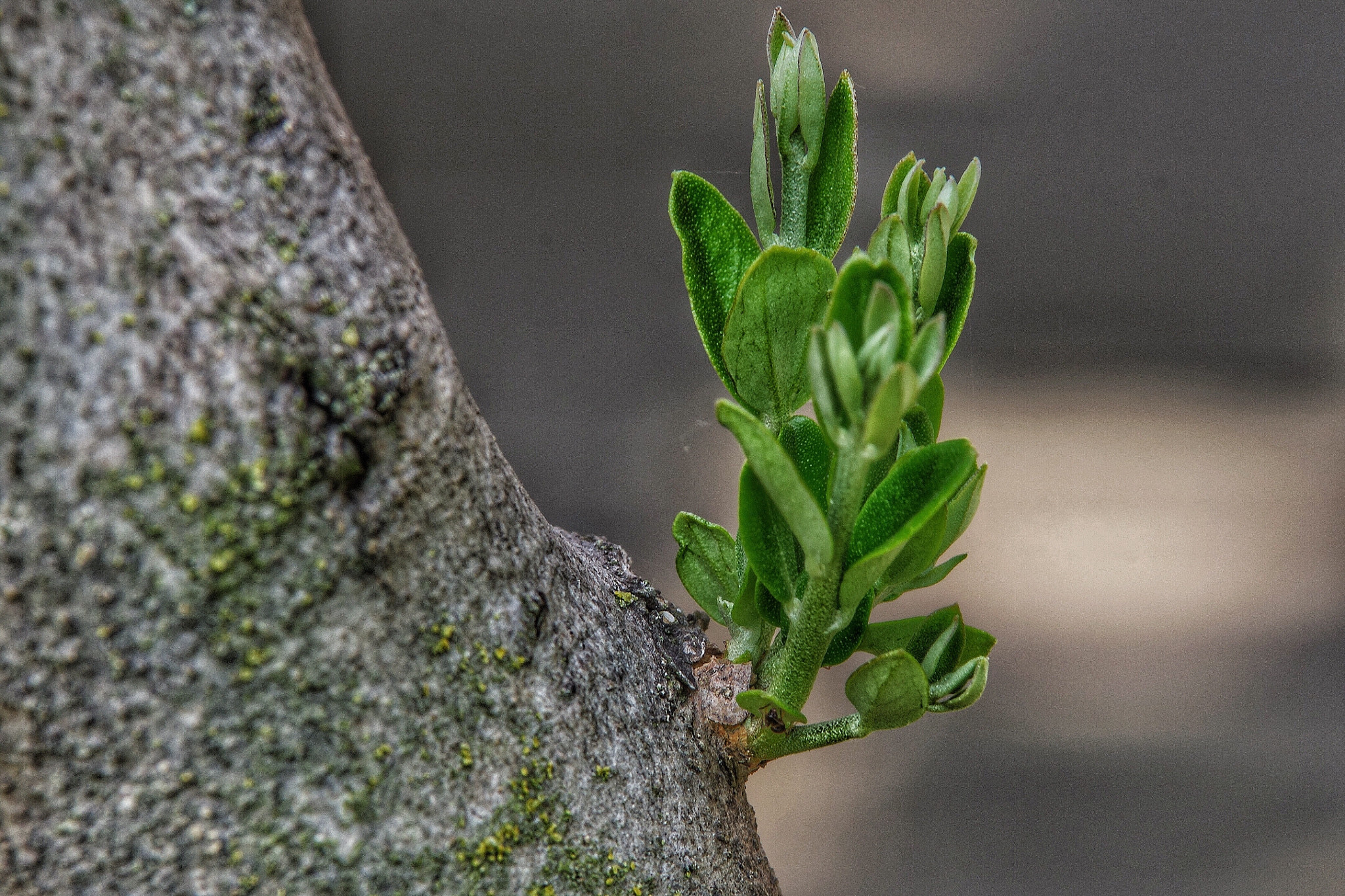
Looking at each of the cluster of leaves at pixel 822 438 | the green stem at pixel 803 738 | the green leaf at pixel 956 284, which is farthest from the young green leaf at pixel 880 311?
the green stem at pixel 803 738

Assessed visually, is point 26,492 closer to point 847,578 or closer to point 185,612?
point 185,612

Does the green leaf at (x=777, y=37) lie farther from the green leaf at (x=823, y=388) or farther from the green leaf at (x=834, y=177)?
the green leaf at (x=823, y=388)

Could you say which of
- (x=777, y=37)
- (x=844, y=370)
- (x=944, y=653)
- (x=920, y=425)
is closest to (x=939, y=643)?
(x=944, y=653)

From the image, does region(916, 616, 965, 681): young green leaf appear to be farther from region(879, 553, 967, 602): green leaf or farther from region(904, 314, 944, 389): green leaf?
region(904, 314, 944, 389): green leaf

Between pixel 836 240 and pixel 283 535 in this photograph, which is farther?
pixel 836 240

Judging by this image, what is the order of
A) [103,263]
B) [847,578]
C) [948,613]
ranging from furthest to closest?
[948,613] → [847,578] → [103,263]

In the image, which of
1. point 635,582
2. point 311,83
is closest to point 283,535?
point 311,83

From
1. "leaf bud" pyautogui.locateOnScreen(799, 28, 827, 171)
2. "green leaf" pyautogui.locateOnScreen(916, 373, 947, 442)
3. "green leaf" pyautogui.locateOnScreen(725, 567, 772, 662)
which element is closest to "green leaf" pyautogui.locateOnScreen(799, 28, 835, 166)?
"leaf bud" pyautogui.locateOnScreen(799, 28, 827, 171)
